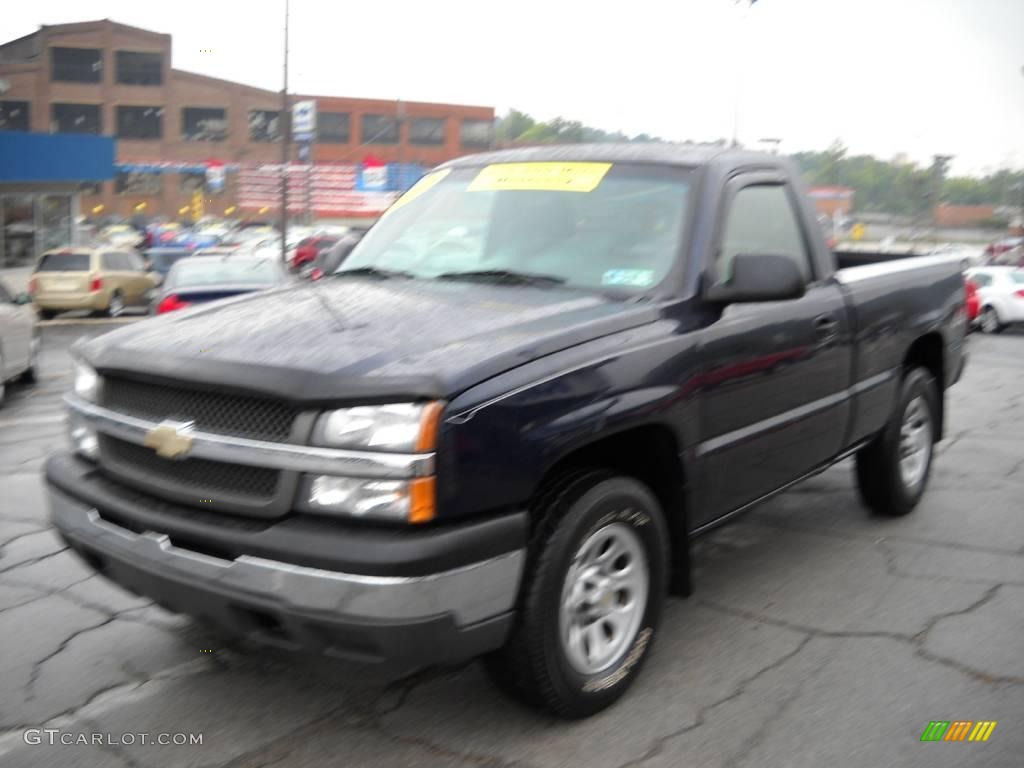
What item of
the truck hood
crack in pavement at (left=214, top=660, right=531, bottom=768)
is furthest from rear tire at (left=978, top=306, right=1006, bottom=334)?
crack in pavement at (left=214, top=660, right=531, bottom=768)

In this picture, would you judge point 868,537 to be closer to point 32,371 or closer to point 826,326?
point 826,326

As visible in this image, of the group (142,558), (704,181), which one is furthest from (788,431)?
(142,558)

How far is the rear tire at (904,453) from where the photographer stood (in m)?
5.73

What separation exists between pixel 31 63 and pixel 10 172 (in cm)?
3741

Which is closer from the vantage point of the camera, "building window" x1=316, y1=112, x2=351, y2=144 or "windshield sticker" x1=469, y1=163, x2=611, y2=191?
"windshield sticker" x1=469, y1=163, x2=611, y2=191

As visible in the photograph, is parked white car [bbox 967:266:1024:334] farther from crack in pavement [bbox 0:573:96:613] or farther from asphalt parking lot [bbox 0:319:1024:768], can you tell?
crack in pavement [bbox 0:573:96:613]

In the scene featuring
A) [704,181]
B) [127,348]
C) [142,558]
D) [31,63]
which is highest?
[31,63]

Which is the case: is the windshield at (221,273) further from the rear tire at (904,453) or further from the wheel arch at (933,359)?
the rear tire at (904,453)

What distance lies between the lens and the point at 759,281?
3.96m

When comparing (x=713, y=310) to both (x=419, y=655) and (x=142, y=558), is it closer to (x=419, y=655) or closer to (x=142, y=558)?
(x=419, y=655)

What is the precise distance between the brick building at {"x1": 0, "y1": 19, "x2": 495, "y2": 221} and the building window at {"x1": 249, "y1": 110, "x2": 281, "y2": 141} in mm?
76

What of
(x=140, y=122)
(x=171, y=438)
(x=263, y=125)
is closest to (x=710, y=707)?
(x=171, y=438)

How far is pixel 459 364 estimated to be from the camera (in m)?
3.10

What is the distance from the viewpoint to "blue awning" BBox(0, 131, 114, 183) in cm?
3186
